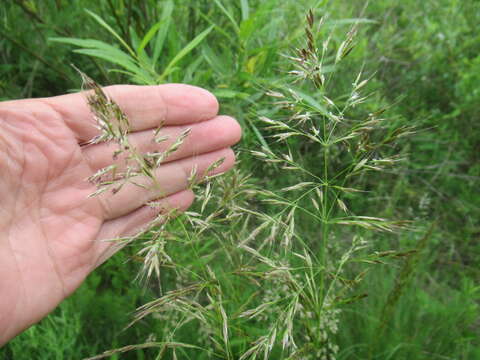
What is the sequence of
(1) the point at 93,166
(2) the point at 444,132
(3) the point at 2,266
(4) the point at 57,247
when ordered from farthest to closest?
(2) the point at 444,132 < (1) the point at 93,166 < (4) the point at 57,247 < (3) the point at 2,266

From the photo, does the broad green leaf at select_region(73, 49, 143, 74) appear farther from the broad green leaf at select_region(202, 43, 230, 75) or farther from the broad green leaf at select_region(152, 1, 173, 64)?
the broad green leaf at select_region(202, 43, 230, 75)

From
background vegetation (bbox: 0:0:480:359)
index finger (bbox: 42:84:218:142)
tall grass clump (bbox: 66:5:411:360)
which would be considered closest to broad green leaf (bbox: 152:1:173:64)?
background vegetation (bbox: 0:0:480:359)

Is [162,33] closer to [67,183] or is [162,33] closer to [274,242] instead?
[67,183]

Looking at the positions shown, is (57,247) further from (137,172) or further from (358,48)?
(358,48)

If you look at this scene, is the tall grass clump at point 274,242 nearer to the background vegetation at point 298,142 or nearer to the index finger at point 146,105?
the background vegetation at point 298,142

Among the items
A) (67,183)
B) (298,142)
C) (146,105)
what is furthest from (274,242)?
(298,142)

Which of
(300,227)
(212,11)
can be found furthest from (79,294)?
(212,11)

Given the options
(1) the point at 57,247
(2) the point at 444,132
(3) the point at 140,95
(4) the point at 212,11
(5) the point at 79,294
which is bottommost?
(5) the point at 79,294
